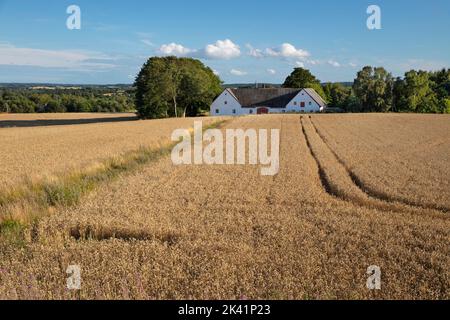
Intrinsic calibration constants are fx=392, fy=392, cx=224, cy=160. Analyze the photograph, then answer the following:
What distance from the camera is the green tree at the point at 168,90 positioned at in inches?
2571

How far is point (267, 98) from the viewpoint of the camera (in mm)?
87625

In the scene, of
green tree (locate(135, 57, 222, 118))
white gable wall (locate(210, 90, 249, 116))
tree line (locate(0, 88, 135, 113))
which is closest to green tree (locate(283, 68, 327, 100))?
white gable wall (locate(210, 90, 249, 116))

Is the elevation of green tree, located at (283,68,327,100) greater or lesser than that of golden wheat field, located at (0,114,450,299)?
greater

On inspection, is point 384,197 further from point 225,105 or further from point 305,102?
point 225,105

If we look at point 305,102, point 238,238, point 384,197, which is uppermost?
point 305,102

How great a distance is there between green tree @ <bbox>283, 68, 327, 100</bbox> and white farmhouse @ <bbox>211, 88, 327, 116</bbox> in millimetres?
11539

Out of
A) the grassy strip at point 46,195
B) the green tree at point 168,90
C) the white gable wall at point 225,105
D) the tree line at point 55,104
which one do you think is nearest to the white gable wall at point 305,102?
the white gable wall at point 225,105

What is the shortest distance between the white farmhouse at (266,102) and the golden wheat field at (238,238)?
7011 centimetres

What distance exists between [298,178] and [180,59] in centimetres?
7384

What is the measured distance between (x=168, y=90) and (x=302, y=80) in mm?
44819

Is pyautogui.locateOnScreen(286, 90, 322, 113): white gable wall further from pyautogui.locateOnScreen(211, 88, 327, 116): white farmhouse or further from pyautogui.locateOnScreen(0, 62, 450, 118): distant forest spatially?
pyautogui.locateOnScreen(0, 62, 450, 118): distant forest

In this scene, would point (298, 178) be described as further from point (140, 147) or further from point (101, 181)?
point (140, 147)

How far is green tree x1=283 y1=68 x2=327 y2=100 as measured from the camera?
9788 cm

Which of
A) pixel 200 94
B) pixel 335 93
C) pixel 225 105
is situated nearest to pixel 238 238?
pixel 200 94
